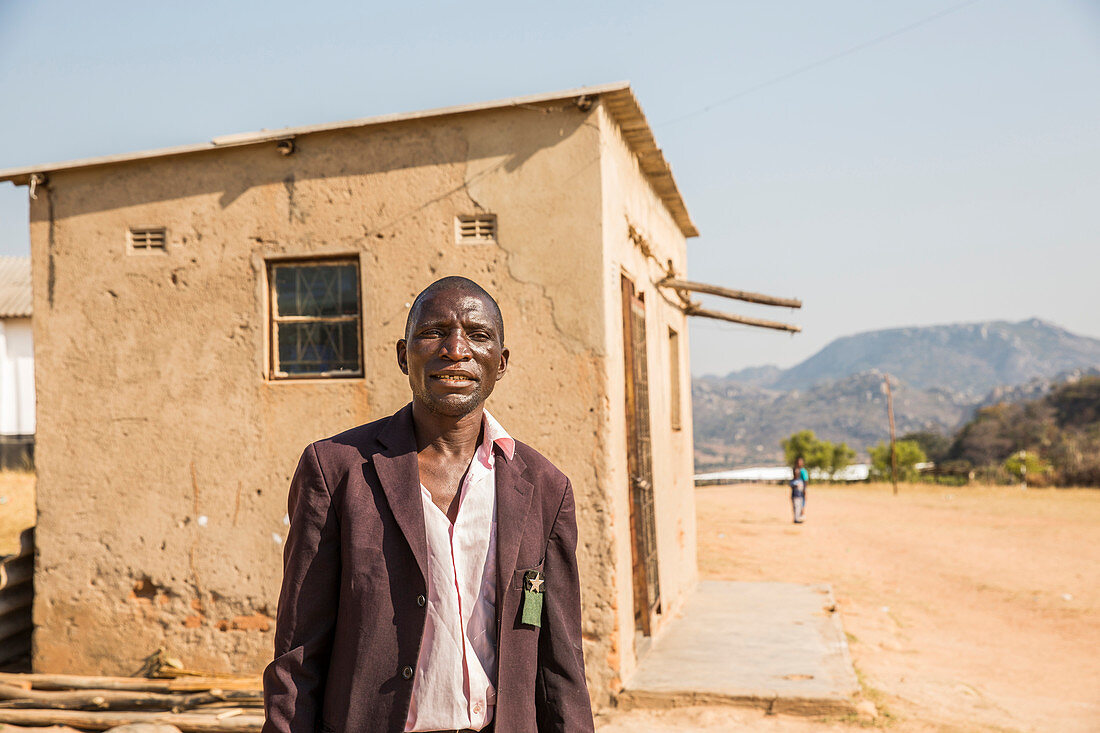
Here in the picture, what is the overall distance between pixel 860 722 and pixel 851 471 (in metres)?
40.2

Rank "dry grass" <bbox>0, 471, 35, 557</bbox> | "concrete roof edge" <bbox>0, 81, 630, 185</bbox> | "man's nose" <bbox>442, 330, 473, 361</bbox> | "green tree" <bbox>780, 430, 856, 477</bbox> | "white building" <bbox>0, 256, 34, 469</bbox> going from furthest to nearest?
1. "green tree" <bbox>780, 430, 856, 477</bbox>
2. "white building" <bbox>0, 256, 34, 469</bbox>
3. "dry grass" <bbox>0, 471, 35, 557</bbox>
4. "concrete roof edge" <bbox>0, 81, 630, 185</bbox>
5. "man's nose" <bbox>442, 330, 473, 361</bbox>

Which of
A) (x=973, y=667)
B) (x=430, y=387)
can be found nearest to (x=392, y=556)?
(x=430, y=387)

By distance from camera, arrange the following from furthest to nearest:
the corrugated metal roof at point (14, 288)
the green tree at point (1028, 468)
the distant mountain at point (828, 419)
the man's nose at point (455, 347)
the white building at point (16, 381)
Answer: the distant mountain at point (828, 419) < the green tree at point (1028, 468) < the corrugated metal roof at point (14, 288) < the white building at point (16, 381) < the man's nose at point (455, 347)

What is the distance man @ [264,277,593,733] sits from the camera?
1.81m

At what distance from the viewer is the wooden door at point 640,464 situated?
20.8ft

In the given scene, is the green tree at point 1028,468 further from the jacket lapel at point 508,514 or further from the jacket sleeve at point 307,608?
the jacket sleeve at point 307,608

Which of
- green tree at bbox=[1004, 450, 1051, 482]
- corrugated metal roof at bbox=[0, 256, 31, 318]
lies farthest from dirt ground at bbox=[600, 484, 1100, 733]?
corrugated metal roof at bbox=[0, 256, 31, 318]

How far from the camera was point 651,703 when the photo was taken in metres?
5.68

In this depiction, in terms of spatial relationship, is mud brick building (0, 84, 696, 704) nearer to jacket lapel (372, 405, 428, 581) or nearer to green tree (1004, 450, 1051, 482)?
jacket lapel (372, 405, 428, 581)

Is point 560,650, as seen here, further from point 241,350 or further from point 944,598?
point 944,598

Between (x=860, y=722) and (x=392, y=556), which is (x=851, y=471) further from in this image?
(x=392, y=556)

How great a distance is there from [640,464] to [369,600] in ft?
16.1

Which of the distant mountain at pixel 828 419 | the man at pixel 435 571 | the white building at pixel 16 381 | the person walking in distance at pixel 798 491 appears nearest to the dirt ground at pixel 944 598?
the person walking in distance at pixel 798 491

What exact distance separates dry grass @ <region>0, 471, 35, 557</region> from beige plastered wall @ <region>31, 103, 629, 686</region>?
6.31m
